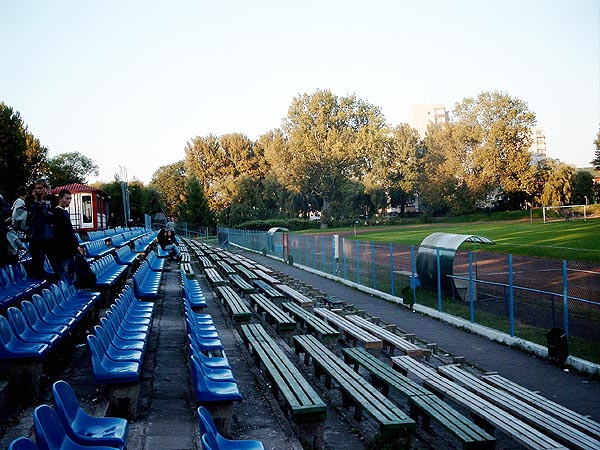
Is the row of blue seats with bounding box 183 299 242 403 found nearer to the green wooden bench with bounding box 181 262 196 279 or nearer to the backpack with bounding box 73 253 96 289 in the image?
the backpack with bounding box 73 253 96 289

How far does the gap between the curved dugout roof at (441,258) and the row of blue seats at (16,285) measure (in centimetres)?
864

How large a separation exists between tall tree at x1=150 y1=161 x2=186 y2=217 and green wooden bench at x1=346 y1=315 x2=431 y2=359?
82.0m

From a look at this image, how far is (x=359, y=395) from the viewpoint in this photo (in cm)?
603

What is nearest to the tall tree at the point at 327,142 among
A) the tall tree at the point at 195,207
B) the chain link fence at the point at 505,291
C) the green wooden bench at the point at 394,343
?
the tall tree at the point at 195,207

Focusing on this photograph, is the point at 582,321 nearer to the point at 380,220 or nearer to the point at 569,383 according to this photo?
the point at 569,383

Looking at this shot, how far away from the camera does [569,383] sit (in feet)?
26.3

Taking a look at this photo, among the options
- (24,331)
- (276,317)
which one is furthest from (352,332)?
(24,331)

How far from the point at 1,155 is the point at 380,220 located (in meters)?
46.8

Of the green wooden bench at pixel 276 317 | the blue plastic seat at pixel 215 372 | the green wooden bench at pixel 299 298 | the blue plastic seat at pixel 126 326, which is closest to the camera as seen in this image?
the blue plastic seat at pixel 215 372

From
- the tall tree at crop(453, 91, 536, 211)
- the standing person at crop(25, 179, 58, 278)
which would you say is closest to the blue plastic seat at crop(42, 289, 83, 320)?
the standing person at crop(25, 179, 58, 278)

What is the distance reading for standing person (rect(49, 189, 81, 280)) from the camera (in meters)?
8.47

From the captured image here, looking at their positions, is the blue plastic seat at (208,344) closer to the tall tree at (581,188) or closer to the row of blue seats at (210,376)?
the row of blue seats at (210,376)

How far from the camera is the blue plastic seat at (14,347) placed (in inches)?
209

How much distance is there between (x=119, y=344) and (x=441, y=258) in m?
9.53
